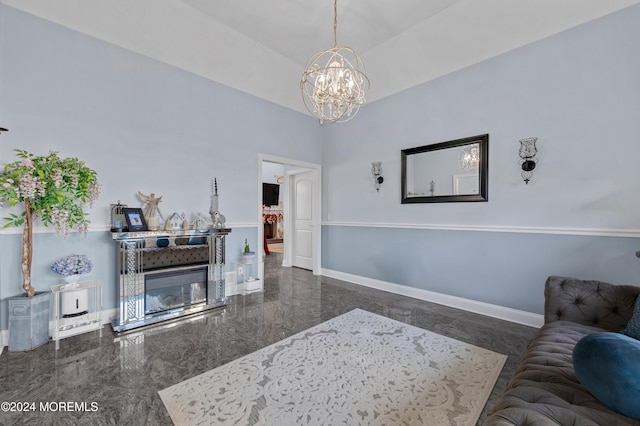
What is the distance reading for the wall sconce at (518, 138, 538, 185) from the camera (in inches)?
123

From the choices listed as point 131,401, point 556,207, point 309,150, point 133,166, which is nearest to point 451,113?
point 556,207

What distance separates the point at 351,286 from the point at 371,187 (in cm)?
183

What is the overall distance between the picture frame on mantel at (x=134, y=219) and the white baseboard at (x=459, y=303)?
138 inches

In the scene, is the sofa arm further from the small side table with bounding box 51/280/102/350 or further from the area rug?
the small side table with bounding box 51/280/102/350

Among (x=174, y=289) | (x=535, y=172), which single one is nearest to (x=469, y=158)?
(x=535, y=172)

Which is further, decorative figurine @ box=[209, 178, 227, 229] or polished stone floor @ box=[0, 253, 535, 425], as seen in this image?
decorative figurine @ box=[209, 178, 227, 229]

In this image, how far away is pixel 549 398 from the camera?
1134 millimetres

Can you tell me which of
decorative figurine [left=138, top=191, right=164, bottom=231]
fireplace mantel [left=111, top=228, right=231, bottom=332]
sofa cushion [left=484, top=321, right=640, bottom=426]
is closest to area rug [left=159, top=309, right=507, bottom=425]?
sofa cushion [left=484, top=321, right=640, bottom=426]

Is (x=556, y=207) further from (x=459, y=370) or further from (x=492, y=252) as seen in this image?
(x=459, y=370)

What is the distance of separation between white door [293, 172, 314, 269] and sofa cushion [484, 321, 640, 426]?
4734 millimetres

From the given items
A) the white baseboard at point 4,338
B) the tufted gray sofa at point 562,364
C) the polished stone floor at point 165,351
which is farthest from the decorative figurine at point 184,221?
the tufted gray sofa at point 562,364

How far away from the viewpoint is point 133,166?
11.0 feet

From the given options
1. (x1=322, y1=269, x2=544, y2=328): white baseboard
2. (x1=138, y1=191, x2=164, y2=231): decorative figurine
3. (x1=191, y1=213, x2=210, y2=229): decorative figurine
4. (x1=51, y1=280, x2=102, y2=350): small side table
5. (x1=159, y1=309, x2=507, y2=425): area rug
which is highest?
(x1=138, y1=191, x2=164, y2=231): decorative figurine

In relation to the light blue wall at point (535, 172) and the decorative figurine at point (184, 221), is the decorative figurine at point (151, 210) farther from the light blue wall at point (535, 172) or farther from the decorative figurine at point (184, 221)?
the light blue wall at point (535, 172)
